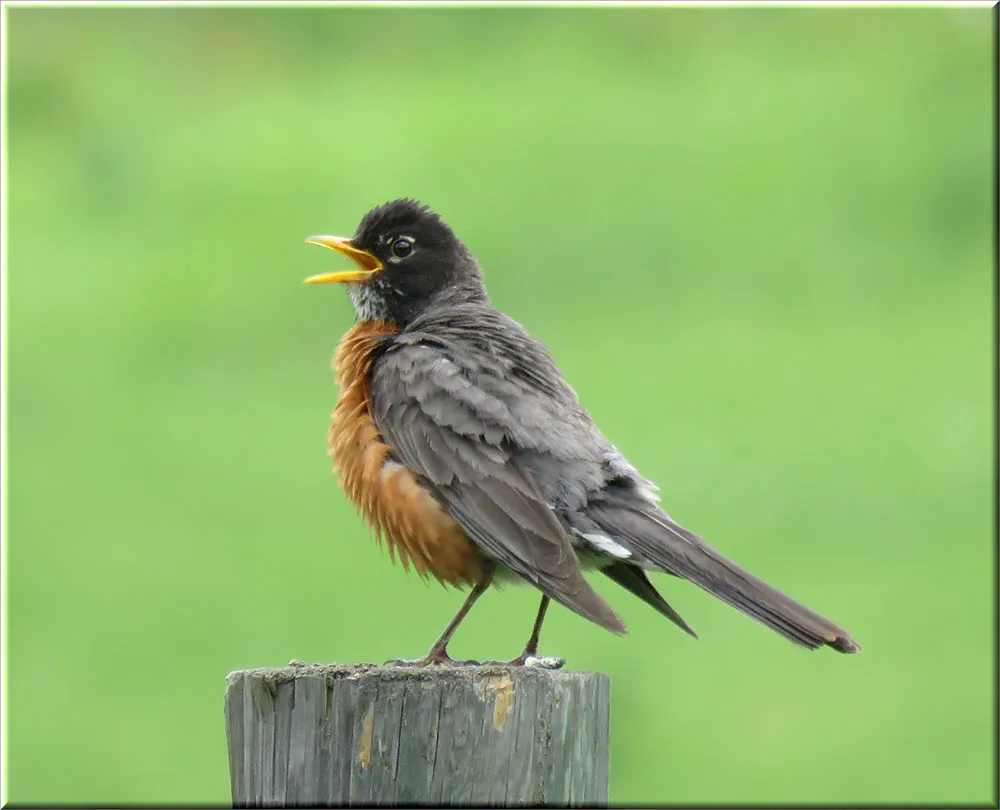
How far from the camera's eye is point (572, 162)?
20281 mm

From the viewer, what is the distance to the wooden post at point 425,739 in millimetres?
4281

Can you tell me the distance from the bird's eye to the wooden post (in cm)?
277

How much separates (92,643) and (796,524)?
569 centimetres

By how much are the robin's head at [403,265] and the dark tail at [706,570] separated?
4.99 ft

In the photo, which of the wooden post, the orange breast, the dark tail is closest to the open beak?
the orange breast

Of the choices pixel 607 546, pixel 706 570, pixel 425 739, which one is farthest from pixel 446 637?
pixel 425 739

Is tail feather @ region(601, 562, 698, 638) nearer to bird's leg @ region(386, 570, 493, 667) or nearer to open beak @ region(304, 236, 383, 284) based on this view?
bird's leg @ region(386, 570, 493, 667)

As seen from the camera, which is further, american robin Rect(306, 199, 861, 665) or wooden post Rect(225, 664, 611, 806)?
american robin Rect(306, 199, 861, 665)

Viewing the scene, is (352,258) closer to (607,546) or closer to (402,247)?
(402,247)

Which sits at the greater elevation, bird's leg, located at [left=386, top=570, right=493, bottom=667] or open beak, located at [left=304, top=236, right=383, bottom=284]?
open beak, located at [left=304, top=236, right=383, bottom=284]

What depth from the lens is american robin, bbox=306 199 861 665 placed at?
17.6 feet

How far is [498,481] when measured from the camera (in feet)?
18.5

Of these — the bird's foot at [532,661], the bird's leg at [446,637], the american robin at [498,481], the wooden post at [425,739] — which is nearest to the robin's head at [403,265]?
the american robin at [498,481]

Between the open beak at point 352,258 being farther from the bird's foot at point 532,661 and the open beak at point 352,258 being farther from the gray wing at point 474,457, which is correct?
the bird's foot at point 532,661
